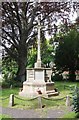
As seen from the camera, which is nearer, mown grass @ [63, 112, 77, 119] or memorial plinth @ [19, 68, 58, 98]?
mown grass @ [63, 112, 77, 119]

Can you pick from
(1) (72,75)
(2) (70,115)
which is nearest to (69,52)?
(1) (72,75)

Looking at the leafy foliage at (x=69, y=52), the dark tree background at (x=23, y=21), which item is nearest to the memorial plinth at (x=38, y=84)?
the dark tree background at (x=23, y=21)

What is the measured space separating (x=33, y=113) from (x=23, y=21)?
38.3 ft

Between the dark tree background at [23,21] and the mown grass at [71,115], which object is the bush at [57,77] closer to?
the dark tree background at [23,21]

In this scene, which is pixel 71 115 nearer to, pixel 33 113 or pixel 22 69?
pixel 33 113

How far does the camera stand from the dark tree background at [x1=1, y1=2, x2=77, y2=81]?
61.4 feet

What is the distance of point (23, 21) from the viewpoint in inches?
765

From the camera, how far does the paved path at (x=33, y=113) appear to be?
8.24 m

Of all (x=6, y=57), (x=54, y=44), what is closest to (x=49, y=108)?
(x=6, y=57)

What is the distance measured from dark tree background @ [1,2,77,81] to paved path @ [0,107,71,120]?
10.4 metres

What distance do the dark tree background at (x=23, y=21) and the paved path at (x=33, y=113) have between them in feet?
34.2

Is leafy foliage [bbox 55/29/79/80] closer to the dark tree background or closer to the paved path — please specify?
the dark tree background

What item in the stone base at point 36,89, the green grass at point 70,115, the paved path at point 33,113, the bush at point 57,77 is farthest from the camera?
the bush at point 57,77

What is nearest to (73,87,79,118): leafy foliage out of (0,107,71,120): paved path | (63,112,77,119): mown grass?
(63,112,77,119): mown grass
